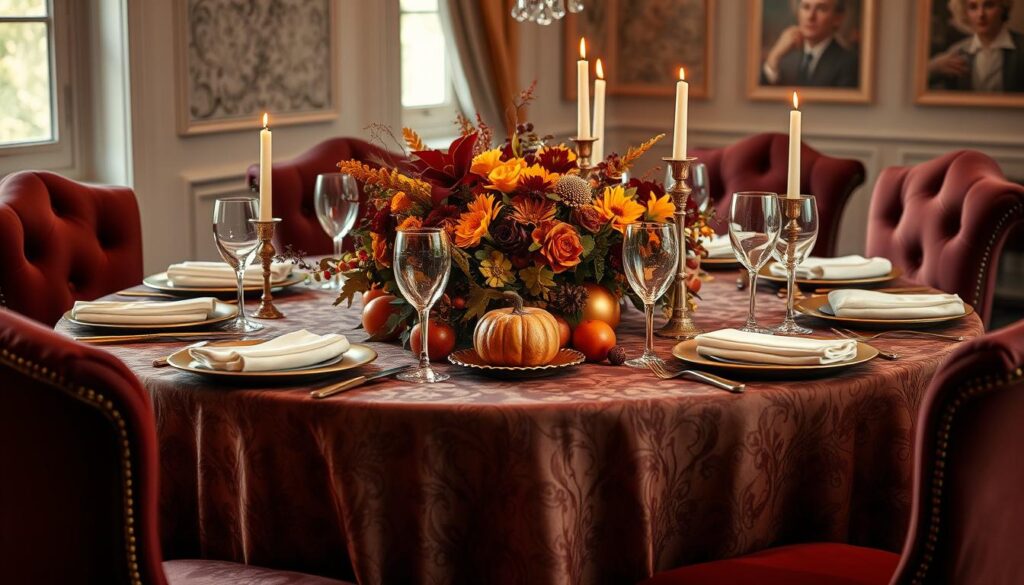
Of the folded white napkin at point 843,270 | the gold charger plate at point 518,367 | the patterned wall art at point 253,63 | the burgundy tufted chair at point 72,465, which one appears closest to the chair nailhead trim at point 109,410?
the burgundy tufted chair at point 72,465

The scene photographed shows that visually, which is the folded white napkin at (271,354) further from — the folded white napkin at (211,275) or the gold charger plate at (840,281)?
the gold charger plate at (840,281)

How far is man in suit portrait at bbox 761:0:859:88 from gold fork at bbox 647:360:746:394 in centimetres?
417

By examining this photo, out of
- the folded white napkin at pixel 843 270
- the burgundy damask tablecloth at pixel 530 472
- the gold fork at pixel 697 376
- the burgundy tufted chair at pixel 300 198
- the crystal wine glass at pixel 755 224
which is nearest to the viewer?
the burgundy damask tablecloth at pixel 530 472

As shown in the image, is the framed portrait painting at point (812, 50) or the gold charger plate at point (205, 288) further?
the framed portrait painting at point (812, 50)

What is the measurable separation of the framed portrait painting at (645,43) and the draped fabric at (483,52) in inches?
28.3

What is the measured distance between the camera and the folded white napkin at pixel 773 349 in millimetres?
2000

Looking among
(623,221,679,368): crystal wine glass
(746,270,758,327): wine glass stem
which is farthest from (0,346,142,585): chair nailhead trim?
(746,270,758,327): wine glass stem

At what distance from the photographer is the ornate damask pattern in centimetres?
447

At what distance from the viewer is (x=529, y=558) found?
5.98 feet

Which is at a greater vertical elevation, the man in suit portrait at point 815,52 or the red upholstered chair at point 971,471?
the man in suit portrait at point 815,52

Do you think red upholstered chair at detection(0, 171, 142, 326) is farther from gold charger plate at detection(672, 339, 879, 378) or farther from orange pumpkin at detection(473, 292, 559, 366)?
gold charger plate at detection(672, 339, 879, 378)

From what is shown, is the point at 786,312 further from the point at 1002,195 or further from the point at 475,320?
the point at 1002,195

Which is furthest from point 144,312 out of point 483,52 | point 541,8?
point 483,52

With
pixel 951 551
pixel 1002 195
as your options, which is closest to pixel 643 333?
pixel 951 551
